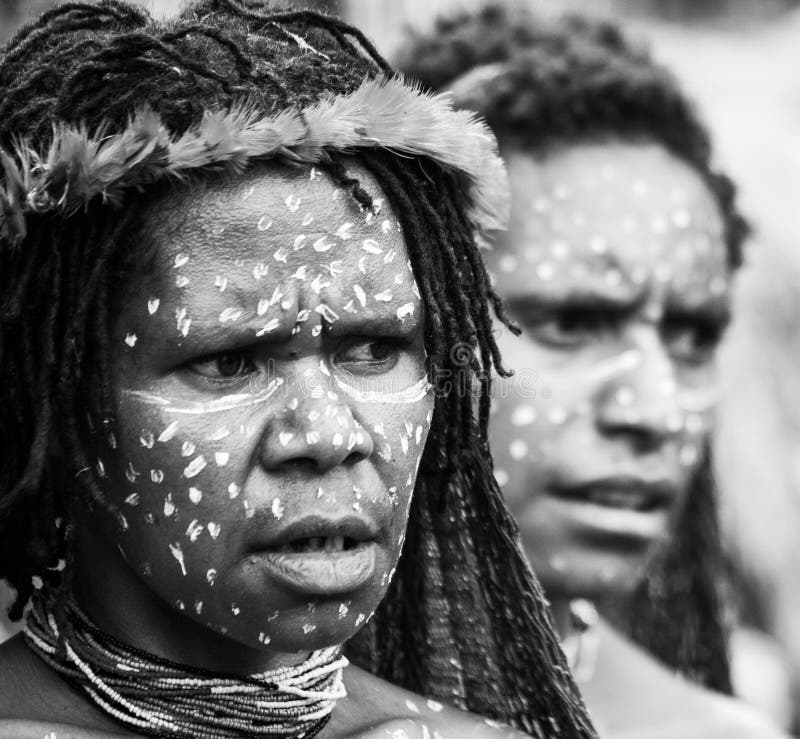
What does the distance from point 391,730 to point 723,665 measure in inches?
89.1

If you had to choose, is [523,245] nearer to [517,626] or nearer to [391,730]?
[517,626]

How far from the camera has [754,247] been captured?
7438 millimetres

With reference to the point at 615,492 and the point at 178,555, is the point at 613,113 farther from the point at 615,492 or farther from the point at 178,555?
the point at 178,555

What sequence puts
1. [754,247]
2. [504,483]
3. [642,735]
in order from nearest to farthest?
[504,483], [642,735], [754,247]

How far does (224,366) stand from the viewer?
224 cm

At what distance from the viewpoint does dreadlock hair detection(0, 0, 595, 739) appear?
224 cm

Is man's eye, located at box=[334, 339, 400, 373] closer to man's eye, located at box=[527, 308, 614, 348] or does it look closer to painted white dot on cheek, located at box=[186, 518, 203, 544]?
painted white dot on cheek, located at box=[186, 518, 203, 544]

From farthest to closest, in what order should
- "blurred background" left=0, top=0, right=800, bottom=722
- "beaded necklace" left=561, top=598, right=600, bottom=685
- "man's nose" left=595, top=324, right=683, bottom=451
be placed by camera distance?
"blurred background" left=0, top=0, right=800, bottom=722, "beaded necklace" left=561, top=598, right=600, bottom=685, "man's nose" left=595, top=324, right=683, bottom=451

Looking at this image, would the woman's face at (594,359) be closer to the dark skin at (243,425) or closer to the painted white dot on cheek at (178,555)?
the dark skin at (243,425)

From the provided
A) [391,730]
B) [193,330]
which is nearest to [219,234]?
[193,330]

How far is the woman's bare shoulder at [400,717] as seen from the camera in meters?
2.52

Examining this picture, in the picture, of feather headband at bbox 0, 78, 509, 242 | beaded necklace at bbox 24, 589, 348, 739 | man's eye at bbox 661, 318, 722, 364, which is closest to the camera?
feather headband at bbox 0, 78, 509, 242

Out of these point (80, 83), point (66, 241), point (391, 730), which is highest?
point (80, 83)

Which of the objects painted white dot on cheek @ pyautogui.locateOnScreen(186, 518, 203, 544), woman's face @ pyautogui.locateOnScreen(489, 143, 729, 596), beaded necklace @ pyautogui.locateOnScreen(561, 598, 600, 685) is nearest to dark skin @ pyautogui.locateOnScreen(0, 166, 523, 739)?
painted white dot on cheek @ pyautogui.locateOnScreen(186, 518, 203, 544)
